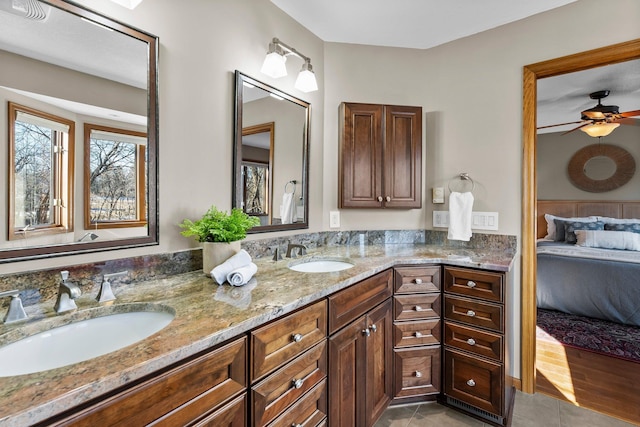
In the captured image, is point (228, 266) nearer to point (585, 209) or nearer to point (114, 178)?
point (114, 178)

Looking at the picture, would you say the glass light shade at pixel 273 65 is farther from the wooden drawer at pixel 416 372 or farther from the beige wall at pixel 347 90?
the wooden drawer at pixel 416 372

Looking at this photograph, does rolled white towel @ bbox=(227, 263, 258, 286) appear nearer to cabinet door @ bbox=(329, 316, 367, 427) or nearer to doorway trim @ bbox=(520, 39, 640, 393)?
cabinet door @ bbox=(329, 316, 367, 427)

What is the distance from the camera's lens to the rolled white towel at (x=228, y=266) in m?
1.19

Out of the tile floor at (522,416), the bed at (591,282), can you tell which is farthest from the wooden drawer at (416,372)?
the bed at (591,282)

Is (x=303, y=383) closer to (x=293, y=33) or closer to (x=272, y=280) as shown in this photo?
(x=272, y=280)

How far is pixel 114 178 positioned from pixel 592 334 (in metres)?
3.78

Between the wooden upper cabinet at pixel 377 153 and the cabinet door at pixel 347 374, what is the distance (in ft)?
3.34

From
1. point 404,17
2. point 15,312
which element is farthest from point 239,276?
point 404,17

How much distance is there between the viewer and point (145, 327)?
0.95 m

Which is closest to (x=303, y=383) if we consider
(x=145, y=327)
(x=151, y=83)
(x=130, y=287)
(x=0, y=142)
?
(x=145, y=327)

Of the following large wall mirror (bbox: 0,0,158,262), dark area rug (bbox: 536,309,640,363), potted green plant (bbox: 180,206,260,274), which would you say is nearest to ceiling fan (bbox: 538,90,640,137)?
dark area rug (bbox: 536,309,640,363)

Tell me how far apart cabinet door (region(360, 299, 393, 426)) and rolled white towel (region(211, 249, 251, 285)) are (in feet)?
2.27

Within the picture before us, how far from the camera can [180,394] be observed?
0.71 m

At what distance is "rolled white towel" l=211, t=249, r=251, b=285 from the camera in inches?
46.9
